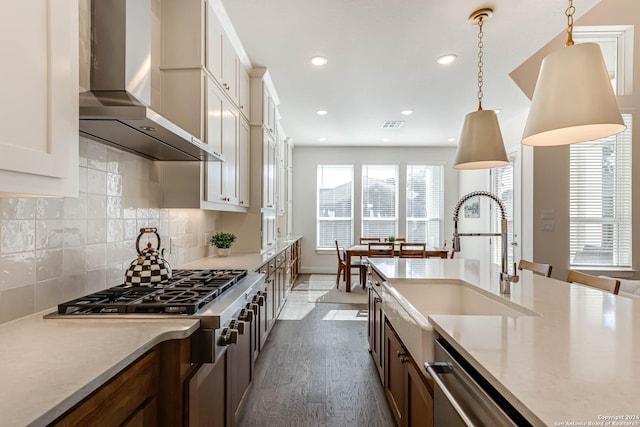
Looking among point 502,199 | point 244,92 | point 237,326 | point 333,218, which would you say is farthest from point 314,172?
point 237,326

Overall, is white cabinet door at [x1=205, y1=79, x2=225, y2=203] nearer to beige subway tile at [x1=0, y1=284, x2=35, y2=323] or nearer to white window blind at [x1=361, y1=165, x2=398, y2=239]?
beige subway tile at [x1=0, y1=284, x2=35, y2=323]

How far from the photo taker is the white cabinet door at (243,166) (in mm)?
3176

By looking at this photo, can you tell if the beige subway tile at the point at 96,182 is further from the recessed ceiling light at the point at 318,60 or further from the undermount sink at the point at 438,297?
the recessed ceiling light at the point at 318,60

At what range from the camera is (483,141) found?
7.22 feet

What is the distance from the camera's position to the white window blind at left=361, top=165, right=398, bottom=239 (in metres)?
7.26

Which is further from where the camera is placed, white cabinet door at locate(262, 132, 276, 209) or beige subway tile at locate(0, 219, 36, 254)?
white cabinet door at locate(262, 132, 276, 209)

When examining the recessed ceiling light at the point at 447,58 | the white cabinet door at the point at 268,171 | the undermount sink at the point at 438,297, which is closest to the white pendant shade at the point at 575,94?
the undermount sink at the point at 438,297

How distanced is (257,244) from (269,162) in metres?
1.06

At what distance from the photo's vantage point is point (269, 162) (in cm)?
405

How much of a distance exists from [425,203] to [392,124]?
7.85ft

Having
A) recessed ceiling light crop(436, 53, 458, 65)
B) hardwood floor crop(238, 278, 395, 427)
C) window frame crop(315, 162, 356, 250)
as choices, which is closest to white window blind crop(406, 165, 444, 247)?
window frame crop(315, 162, 356, 250)

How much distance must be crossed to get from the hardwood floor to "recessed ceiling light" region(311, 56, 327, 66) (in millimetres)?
2786

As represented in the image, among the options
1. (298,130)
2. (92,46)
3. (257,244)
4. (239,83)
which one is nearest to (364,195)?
(298,130)

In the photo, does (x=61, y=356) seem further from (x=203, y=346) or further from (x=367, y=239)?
(x=367, y=239)
